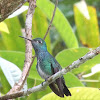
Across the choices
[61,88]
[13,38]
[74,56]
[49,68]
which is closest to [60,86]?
[61,88]

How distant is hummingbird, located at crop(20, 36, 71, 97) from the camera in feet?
4.23

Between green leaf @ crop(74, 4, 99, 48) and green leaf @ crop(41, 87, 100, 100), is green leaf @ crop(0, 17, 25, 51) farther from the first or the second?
green leaf @ crop(41, 87, 100, 100)

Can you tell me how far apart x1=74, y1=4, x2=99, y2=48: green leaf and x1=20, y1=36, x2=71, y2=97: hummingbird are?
52.2 inches

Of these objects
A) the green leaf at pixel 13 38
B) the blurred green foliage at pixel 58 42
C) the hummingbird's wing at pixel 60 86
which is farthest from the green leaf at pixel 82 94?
the green leaf at pixel 13 38

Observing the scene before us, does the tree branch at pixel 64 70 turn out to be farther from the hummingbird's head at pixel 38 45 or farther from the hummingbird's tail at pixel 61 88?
the hummingbird's head at pixel 38 45

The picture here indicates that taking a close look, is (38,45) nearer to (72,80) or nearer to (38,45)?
(38,45)

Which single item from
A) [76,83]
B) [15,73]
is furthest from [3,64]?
[76,83]

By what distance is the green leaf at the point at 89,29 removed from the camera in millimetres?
2840

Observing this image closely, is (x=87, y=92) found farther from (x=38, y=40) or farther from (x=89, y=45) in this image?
(x=89, y=45)

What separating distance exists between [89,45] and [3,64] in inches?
55.1

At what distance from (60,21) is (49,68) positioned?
0.89m

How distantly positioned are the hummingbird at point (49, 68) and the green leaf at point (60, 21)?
0.64 metres

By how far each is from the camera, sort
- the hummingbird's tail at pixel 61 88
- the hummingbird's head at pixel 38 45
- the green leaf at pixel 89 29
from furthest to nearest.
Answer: the green leaf at pixel 89 29
the hummingbird's head at pixel 38 45
the hummingbird's tail at pixel 61 88

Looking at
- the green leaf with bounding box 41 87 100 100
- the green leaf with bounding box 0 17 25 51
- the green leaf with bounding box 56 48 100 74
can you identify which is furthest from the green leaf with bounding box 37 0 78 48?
the green leaf with bounding box 41 87 100 100
